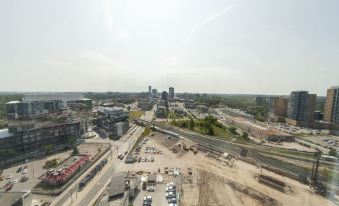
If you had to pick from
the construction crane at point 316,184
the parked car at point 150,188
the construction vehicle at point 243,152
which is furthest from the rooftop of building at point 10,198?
the construction crane at point 316,184

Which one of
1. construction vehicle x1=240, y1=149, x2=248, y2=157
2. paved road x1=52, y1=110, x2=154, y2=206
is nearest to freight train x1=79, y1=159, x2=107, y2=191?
paved road x1=52, y1=110, x2=154, y2=206

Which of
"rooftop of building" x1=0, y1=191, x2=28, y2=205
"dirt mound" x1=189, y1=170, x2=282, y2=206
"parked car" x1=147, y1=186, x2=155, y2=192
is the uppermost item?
"rooftop of building" x1=0, y1=191, x2=28, y2=205

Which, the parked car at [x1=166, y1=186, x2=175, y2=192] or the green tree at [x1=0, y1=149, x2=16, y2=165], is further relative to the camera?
the green tree at [x1=0, y1=149, x2=16, y2=165]

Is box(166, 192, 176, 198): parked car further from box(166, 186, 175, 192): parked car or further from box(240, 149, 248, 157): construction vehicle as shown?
box(240, 149, 248, 157): construction vehicle

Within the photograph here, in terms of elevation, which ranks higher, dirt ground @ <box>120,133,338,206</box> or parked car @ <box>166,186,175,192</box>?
parked car @ <box>166,186,175,192</box>

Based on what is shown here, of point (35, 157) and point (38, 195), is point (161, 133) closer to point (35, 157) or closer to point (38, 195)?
point (35, 157)

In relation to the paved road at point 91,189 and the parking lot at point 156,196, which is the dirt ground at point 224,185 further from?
the paved road at point 91,189

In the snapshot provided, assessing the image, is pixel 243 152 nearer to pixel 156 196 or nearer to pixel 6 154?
pixel 156 196

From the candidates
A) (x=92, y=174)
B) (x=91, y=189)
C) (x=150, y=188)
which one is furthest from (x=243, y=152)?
(x=91, y=189)

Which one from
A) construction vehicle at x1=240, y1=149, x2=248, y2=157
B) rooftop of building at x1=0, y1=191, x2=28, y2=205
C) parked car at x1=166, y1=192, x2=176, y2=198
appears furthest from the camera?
construction vehicle at x1=240, y1=149, x2=248, y2=157
